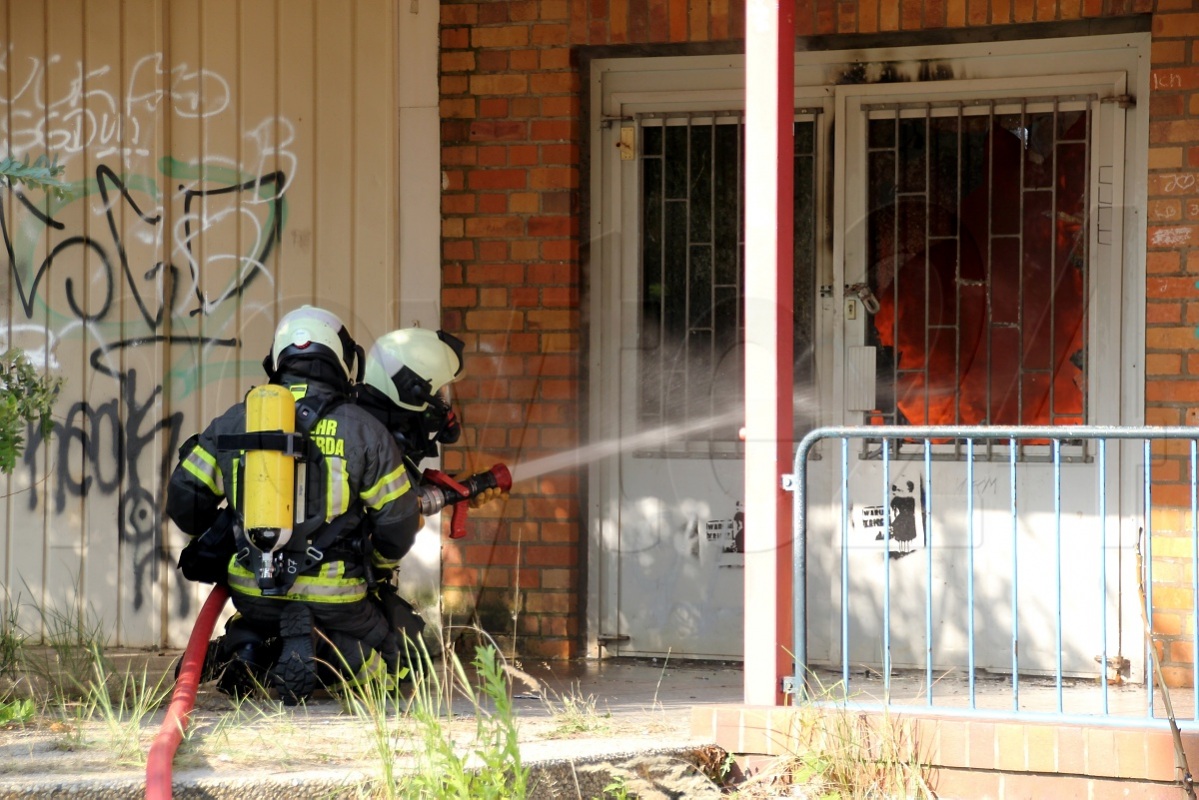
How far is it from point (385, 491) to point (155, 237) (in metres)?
2.28

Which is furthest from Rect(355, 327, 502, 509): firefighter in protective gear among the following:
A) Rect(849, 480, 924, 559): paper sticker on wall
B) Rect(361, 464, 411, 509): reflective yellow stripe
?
Rect(849, 480, 924, 559): paper sticker on wall

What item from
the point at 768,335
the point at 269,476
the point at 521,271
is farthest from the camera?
the point at 521,271

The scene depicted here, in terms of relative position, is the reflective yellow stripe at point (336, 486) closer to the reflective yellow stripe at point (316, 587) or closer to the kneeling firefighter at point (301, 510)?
the kneeling firefighter at point (301, 510)

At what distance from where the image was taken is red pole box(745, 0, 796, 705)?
4.44m

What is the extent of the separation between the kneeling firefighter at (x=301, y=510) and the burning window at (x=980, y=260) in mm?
2298

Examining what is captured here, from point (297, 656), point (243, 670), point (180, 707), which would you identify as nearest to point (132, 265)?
point (243, 670)

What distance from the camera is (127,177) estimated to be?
21.0 ft

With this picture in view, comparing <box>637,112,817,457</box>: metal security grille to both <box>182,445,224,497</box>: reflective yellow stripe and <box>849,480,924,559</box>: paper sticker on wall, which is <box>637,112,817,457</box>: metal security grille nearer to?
<box>849,480,924,559</box>: paper sticker on wall

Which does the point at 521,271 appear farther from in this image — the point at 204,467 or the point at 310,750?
the point at 310,750

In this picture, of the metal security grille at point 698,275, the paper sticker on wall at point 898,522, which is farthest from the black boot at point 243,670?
the paper sticker on wall at point 898,522

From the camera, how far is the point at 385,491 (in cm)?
483

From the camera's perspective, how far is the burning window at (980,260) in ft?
18.9

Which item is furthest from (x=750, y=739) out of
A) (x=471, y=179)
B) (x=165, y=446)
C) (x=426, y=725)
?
(x=165, y=446)

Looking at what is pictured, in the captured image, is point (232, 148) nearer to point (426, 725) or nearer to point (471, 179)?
point (471, 179)
